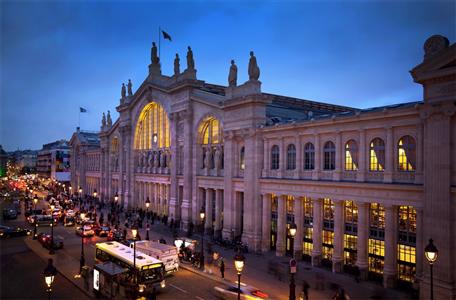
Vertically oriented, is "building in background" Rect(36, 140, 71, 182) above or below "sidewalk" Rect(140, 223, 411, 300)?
above

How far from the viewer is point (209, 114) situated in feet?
148

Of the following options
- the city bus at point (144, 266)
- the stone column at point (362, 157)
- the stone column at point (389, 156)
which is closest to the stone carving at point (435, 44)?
the stone column at point (389, 156)

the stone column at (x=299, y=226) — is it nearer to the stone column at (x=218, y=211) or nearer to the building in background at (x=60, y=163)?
the stone column at (x=218, y=211)

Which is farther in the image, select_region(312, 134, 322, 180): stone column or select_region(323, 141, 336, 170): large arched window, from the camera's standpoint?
select_region(312, 134, 322, 180): stone column

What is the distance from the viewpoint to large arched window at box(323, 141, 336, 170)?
3036 centimetres

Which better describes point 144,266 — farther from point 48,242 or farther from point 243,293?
point 48,242

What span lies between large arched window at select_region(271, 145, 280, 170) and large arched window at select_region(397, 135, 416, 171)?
1237 cm

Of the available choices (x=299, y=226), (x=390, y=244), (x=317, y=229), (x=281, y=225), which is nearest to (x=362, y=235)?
(x=390, y=244)

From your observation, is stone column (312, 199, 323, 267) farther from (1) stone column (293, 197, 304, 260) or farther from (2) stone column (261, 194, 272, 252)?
(2) stone column (261, 194, 272, 252)

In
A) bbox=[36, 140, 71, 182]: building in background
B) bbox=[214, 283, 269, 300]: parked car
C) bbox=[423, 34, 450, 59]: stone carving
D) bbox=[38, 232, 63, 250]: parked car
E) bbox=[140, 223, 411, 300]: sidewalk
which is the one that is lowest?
bbox=[140, 223, 411, 300]: sidewalk

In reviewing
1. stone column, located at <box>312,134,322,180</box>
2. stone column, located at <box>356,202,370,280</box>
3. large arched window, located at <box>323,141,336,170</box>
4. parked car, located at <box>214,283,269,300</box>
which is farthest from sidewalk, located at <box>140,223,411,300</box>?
large arched window, located at <box>323,141,336,170</box>

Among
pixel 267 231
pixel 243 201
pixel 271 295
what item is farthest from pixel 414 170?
pixel 243 201

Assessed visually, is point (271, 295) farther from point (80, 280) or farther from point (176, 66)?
point (176, 66)

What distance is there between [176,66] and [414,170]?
3706cm
